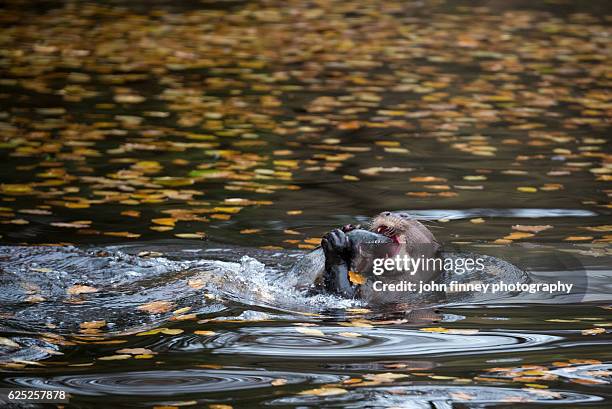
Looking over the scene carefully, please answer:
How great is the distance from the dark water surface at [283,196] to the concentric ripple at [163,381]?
17 millimetres

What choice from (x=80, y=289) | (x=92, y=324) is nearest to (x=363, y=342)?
(x=92, y=324)

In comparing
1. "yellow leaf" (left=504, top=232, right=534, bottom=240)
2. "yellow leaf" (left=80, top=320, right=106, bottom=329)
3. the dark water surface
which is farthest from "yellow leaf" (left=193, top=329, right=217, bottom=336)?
"yellow leaf" (left=504, top=232, right=534, bottom=240)

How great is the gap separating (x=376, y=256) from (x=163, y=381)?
2.20 m

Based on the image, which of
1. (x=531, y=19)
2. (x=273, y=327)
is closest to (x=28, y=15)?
(x=531, y=19)

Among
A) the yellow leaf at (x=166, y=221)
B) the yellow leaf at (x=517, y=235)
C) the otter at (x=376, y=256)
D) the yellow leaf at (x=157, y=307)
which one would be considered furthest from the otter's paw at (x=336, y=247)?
the yellow leaf at (x=166, y=221)

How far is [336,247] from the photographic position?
23.4ft

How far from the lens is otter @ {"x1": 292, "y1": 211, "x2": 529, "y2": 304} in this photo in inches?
284

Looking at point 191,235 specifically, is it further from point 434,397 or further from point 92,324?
point 434,397

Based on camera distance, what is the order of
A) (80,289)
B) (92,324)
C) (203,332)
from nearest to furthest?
(203,332), (92,324), (80,289)

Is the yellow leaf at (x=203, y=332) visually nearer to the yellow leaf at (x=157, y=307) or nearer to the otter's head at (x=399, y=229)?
the yellow leaf at (x=157, y=307)

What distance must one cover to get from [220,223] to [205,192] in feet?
3.32

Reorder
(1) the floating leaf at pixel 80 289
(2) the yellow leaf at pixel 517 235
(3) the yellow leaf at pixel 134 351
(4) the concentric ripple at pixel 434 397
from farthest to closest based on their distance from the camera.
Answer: (2) the yellow leaf at pixel 517 235 < (1) the floating leaf at pixel 80 289 < (3) the yellow leaf at pixel 134 351 < (4) the concentric ripple at pixel 434 397

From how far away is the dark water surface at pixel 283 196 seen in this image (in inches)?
229

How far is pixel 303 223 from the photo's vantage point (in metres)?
9.48
